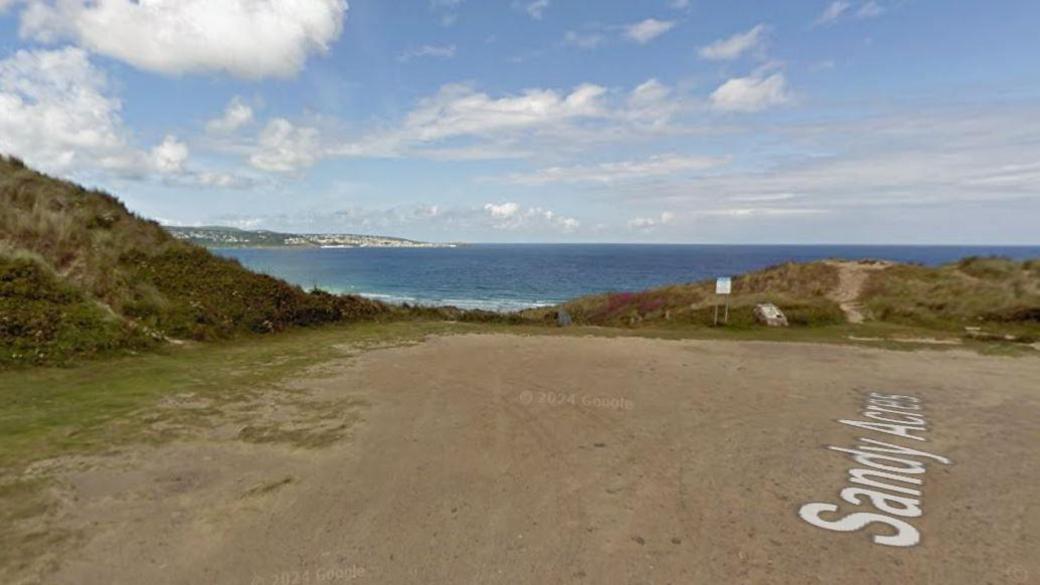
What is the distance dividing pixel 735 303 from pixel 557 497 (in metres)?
21.5

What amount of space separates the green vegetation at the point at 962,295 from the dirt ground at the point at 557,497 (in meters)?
13.4

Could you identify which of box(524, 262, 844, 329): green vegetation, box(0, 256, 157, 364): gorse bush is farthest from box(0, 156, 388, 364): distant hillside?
box(524, 262, 844, 329): green vegetation

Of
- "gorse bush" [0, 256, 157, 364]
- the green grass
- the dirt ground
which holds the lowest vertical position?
the green grass

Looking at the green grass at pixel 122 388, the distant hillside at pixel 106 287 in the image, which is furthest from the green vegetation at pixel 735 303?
the green grass at pixel 122 388

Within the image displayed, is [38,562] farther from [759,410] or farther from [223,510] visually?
[759,410]

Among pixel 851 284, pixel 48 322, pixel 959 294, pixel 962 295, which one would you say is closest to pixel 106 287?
pixel 48 322

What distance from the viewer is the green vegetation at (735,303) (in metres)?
22.8

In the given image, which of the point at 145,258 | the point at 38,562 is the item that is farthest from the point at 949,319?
the point at 145,258

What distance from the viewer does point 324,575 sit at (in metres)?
4.20

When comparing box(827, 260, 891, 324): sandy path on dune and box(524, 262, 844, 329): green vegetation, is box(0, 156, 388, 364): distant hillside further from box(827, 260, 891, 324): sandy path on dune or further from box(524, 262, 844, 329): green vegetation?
box(827, 260, 891, 324): sandy path on dune

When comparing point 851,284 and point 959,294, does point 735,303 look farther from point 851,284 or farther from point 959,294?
point 959,294

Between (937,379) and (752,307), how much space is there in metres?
11.8

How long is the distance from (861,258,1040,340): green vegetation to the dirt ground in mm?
13425

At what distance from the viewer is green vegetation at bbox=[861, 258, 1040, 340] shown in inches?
804
